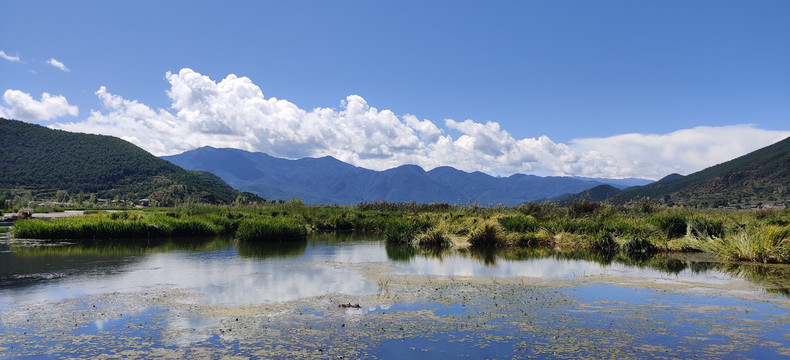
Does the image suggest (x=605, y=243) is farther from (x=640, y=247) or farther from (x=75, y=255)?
(x=75, y=255)

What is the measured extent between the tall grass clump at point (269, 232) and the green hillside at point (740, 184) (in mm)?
51941

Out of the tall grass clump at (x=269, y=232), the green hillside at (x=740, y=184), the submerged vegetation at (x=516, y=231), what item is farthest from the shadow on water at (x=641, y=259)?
the green hillside at (x=740, y=184)

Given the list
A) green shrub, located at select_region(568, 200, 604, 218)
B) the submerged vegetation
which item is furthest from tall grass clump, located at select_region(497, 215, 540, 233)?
green shrub, located at select_region(568, 200, 604, 218)

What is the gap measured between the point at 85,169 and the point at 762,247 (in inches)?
4134

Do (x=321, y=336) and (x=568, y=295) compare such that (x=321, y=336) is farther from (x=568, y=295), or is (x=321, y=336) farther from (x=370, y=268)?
(x=370, y=268)

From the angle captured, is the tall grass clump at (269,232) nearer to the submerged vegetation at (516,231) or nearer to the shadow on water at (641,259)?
the submerged vegetation at (516,231)

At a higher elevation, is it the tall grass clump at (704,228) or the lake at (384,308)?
the tall grass clump at (704,228)

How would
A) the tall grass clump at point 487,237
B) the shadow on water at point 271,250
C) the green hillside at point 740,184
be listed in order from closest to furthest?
the shadow on water at point 271,250
the tall grass clump at point 487,237
the green hillside at point 740,184

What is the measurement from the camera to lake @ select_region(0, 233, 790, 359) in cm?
665

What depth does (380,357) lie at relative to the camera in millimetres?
6277

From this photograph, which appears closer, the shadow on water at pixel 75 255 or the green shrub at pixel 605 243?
the shadow on water at pixel 75 255

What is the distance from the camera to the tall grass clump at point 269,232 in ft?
72.4

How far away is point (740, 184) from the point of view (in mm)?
77000

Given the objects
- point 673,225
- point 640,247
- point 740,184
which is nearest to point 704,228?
point 673,225
